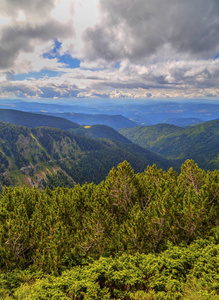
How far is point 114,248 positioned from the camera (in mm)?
27469

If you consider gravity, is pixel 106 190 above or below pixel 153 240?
above

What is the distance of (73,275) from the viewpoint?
20.3 m

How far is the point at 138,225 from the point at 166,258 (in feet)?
18.5

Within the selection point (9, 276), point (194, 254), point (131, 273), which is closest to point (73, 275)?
point (131, 273)

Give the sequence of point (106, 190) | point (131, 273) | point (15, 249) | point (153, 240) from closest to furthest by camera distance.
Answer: point (131, 273) → point (15, 249) → point (153, 240) → point (106, 190)

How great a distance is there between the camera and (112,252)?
2711 centimetres

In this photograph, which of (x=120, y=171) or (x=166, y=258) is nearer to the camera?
(x=166, y=258)

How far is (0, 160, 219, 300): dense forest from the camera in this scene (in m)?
18.5

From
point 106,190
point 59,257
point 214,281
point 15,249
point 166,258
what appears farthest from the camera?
point 106,190

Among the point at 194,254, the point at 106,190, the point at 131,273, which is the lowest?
the point at 131,273

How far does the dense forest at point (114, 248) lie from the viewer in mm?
18516

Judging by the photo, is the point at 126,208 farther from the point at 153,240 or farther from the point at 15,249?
the point at 15,249

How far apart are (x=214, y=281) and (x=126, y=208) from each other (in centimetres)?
1893

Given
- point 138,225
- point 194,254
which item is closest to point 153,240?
point 138,225
